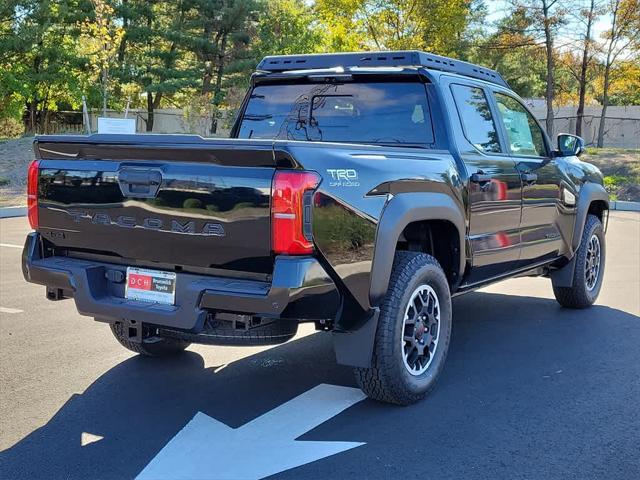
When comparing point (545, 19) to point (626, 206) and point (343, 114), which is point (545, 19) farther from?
point (343, 114)

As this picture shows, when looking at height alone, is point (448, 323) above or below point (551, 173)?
below

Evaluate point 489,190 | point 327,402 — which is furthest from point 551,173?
point 327,402

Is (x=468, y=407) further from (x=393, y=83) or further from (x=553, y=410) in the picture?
(x=393, y=83)

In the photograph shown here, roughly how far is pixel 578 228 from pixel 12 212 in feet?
37.4

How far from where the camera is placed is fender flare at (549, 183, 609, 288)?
620 centimetres

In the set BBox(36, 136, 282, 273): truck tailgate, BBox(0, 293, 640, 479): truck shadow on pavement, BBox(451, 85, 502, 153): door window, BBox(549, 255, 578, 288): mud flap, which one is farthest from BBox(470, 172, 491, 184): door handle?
BBox(549, 255, 578, 288): mud flap

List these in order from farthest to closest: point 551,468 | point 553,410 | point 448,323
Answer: point 448,323
point 553,410
point 551,468

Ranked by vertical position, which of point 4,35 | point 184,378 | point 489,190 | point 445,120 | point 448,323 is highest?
point 4,35

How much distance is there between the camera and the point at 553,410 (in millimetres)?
3996

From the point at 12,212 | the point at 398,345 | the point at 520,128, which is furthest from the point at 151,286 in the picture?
the point at 12,212

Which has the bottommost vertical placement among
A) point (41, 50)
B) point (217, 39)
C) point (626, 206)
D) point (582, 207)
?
point (626, 206)

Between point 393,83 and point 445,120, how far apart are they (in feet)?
1.62

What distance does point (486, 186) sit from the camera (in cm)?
470

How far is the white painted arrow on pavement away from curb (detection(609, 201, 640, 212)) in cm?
1538
